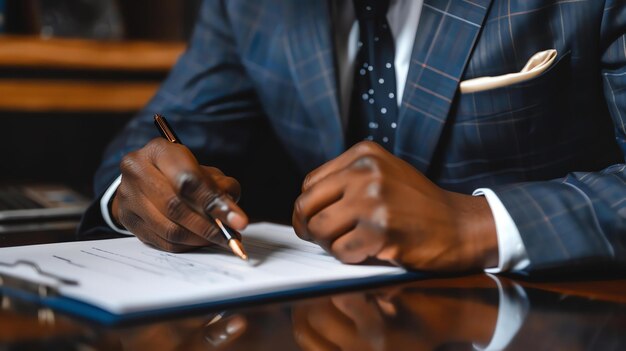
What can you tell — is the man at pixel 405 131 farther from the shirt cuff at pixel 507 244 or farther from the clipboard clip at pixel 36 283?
the clipboard clip at pixel 36 283

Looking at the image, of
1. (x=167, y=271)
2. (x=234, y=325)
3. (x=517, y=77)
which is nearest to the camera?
(x=234, y=325)

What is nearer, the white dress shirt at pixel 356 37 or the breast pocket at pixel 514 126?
the breast pocket at pixel 514 126

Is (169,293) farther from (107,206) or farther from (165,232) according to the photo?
(107,206)

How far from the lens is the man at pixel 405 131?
2.21ft

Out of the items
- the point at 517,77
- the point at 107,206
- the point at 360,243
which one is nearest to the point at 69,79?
the point at 107,206

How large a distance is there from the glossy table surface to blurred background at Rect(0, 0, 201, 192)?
1.18 meters

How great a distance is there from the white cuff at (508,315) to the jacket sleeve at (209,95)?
1.99 feet

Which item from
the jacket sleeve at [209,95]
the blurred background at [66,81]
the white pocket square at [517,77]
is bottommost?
the blurred background at [66,81]

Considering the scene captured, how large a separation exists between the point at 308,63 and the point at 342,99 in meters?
0.08

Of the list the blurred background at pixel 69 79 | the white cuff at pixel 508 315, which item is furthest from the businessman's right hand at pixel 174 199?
the blurred background at pixel 69 79

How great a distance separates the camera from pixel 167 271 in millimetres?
623

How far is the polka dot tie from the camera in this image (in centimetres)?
103

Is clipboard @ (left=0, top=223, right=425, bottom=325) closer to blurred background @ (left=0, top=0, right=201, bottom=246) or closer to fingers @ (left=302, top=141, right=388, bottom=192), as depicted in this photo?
fingers @ (left=302, top=141, right=388, bottom=192)

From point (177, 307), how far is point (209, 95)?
67 centimetres
